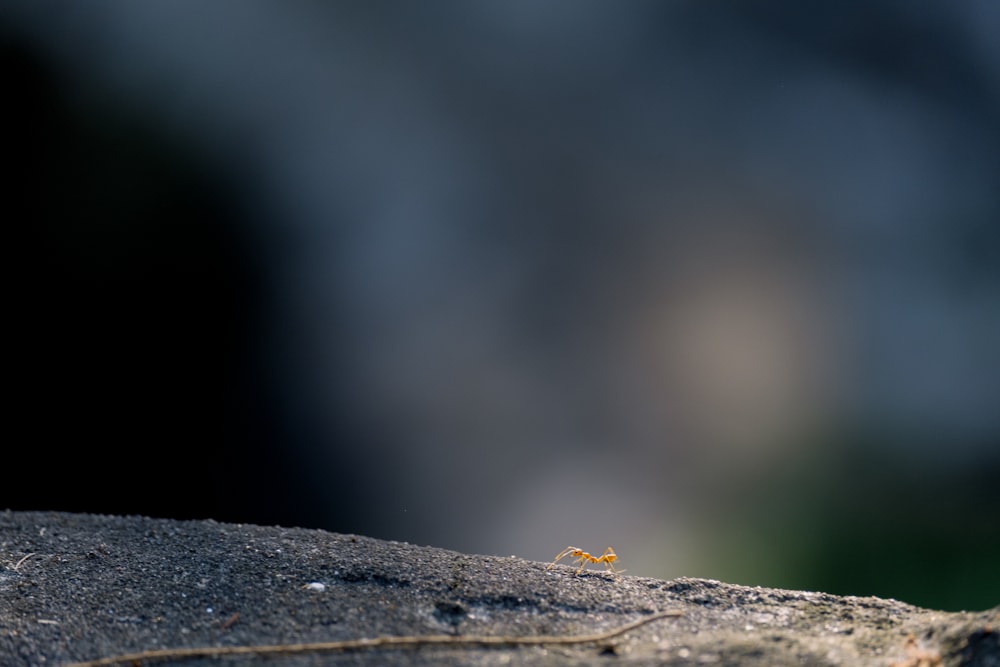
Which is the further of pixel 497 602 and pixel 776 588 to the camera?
pixel 776 588

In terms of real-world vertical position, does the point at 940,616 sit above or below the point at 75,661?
above

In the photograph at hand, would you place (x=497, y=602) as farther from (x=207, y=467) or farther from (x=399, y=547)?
(x=207, y=467)

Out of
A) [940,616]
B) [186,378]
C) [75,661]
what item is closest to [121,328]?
[186,378]

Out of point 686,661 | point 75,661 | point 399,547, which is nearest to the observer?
point 686,661

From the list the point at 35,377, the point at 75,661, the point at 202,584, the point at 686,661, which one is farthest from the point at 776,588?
the point at 35,377

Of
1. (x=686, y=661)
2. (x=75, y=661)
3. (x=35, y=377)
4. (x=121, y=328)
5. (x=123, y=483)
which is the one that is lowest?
(x=75, y=661)

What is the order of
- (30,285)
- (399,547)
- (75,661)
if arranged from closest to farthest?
1. (75,661)
2. (399,547)
3. (30,285)
